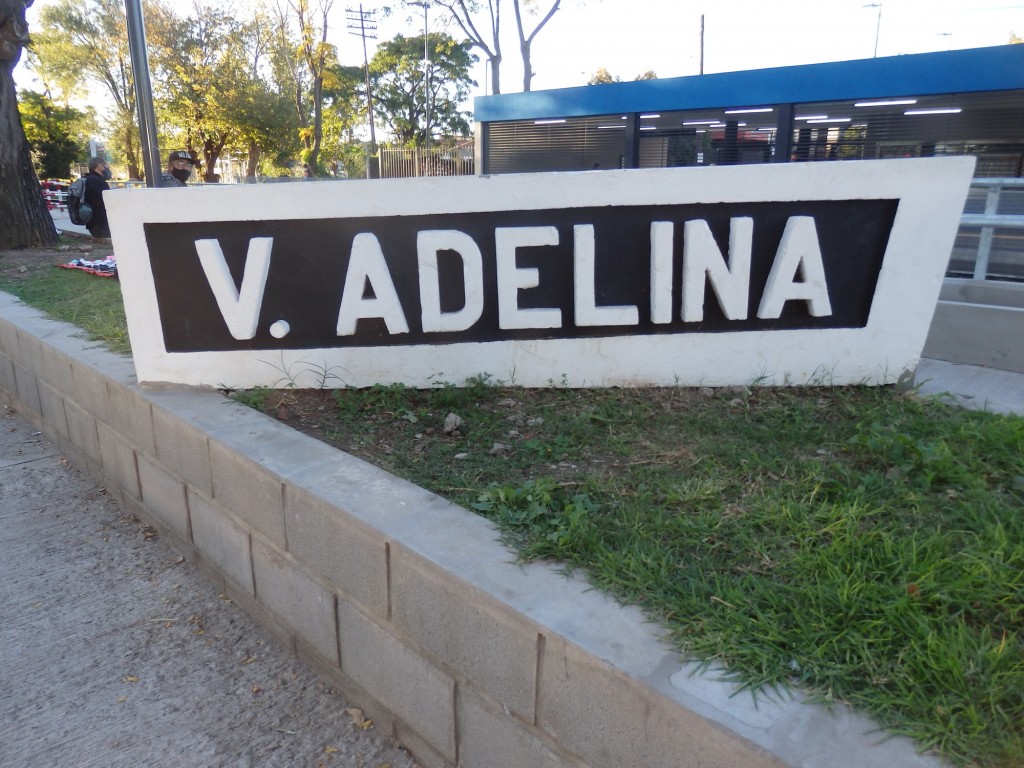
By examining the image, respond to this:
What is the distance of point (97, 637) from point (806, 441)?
10.3ft

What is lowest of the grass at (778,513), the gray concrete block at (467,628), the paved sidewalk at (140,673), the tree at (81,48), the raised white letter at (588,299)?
the paved sidewalk at (140,673)

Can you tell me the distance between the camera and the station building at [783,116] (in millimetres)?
15438

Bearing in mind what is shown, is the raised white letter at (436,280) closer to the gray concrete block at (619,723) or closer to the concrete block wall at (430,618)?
the concrete block wall at (430,618)

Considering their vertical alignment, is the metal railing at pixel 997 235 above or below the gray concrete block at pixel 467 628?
above

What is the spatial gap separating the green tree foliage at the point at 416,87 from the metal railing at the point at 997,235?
57793 millimetres

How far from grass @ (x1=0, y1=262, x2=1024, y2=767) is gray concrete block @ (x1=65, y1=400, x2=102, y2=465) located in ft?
4.36

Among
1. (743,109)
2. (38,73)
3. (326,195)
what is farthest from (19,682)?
(38,73)

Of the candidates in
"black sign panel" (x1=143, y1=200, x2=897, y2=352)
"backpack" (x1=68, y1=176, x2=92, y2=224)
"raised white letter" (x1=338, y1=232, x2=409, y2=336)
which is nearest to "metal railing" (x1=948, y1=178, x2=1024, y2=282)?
"black sign panel" (x1=143, y1=200, x2=897, y2=352)

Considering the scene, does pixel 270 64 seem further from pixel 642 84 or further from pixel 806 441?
pixel 806 441

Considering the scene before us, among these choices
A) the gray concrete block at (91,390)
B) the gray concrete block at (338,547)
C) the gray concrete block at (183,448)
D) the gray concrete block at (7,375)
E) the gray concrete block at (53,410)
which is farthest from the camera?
the gray concrete block at (7,375)

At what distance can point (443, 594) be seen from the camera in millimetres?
2223

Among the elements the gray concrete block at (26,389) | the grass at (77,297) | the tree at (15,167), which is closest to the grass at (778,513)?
the grass at (77,297)

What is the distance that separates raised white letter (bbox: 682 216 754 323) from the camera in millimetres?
3750

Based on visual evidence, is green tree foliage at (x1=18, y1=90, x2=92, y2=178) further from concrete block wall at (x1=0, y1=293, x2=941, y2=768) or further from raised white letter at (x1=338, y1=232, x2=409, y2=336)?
concrete block wall at (x1=0, y1=293, x2=941, y2=768)
